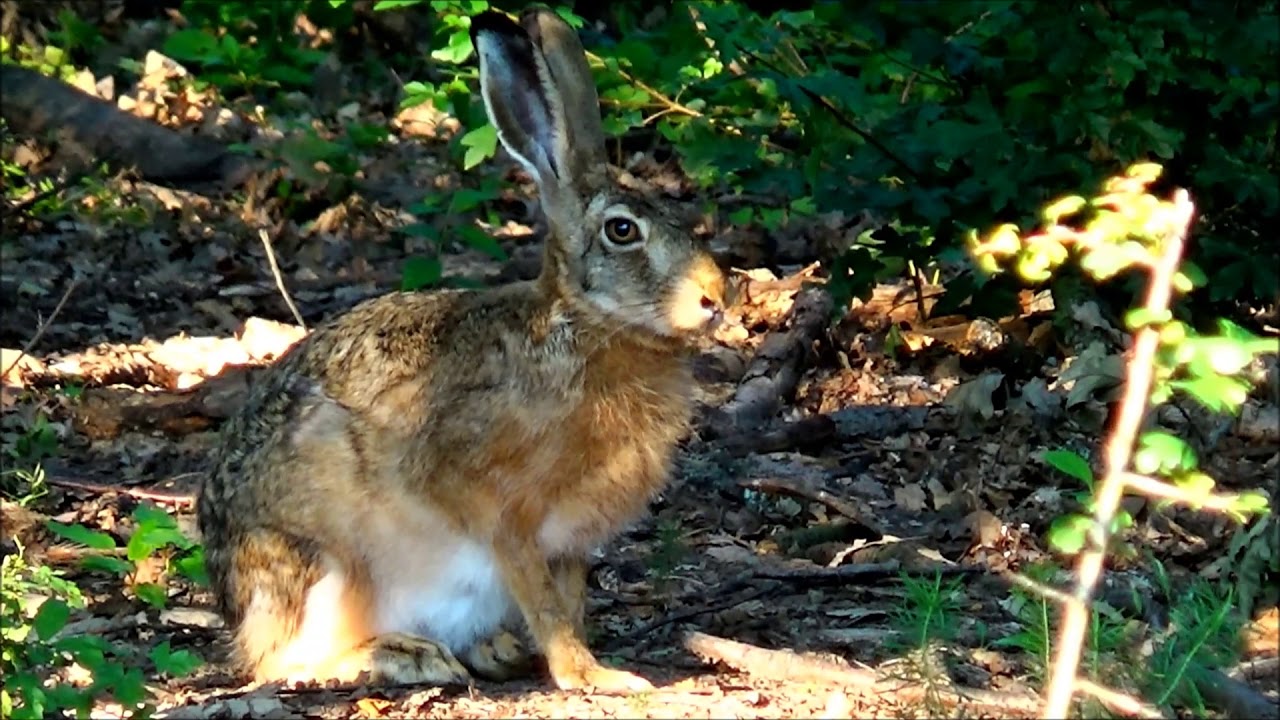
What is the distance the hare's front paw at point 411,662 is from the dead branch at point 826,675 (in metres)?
0.59

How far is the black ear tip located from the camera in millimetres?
4934

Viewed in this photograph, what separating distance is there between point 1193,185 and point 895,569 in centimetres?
164

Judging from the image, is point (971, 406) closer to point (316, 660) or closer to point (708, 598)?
point (708, 598)

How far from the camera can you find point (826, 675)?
4.29 meters

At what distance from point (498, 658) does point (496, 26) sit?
1597 millimetres

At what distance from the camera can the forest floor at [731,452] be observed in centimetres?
450

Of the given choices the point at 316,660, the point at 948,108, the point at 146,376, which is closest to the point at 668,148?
the point at 146,376

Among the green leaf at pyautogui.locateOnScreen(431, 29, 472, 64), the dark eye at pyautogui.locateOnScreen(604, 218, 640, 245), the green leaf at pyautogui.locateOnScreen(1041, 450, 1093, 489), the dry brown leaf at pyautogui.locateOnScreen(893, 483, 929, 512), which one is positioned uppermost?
the green leaf at pyautogui.locateOnScreen(431, 29, 472, 64)

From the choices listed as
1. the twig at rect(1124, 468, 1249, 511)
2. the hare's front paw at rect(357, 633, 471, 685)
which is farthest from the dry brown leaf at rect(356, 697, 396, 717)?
the twig at rect(1124, 468, 1249, 511)

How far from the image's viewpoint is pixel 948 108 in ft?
20.5

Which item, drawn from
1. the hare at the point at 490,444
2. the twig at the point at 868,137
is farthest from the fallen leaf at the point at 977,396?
the hare at the point at 490,444

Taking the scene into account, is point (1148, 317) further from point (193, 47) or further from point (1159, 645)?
point (193, 47)

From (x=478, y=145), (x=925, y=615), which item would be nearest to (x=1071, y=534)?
(x=925, y=615)

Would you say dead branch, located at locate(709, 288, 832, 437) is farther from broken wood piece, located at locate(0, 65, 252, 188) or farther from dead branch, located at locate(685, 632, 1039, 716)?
broken wood piece, located at locate(0, 65, 252, 188)
